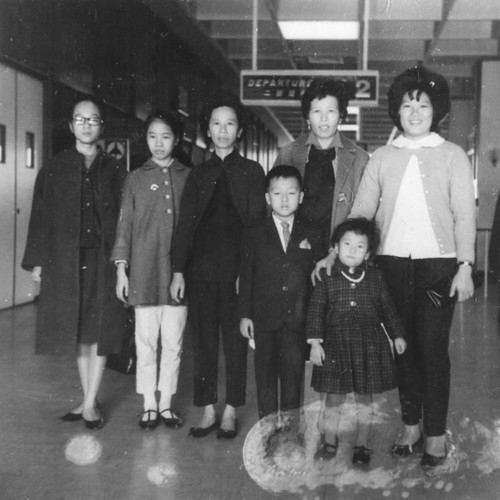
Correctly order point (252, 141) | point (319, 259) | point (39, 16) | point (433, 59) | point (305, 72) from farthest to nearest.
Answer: point (252, 141), point (433, 59), point (305, 72), point (39, 16), point (319, 259)

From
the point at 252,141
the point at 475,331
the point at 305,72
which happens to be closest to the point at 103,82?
the point at 305,72

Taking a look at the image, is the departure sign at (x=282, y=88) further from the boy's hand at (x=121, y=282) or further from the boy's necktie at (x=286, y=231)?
the boy's necktie at (x=286, y=231)

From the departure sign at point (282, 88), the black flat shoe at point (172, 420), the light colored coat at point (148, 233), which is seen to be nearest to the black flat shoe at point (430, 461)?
the black flat shoe at point (172, 420)

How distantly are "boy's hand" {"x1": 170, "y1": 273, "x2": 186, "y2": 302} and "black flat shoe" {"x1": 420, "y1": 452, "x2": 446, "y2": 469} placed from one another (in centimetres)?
115

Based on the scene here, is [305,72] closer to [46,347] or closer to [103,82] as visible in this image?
[103,82]

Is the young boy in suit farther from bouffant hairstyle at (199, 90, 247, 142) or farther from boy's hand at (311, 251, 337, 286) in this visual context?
bouffant hairstyle at (199, 90, 247, 142)

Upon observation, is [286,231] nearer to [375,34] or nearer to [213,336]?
[213,336]

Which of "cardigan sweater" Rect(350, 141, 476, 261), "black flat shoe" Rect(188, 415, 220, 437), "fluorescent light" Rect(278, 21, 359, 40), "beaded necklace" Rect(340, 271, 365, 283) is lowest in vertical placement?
"black flat shoe" Rect(188, 415, 220, 437)

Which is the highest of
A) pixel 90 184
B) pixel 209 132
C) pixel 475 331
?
pixel 209 132

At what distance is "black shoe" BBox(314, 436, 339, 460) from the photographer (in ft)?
8.79

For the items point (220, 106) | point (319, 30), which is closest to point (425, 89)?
point (220, 106)

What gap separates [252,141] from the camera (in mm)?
14117

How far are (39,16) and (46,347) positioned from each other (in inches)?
163

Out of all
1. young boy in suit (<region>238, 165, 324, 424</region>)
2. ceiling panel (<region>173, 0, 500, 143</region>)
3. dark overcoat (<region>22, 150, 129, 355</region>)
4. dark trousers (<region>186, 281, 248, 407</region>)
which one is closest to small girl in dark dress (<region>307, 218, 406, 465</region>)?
young boy in suit (<region>238, 165, 324, 424</region>)
